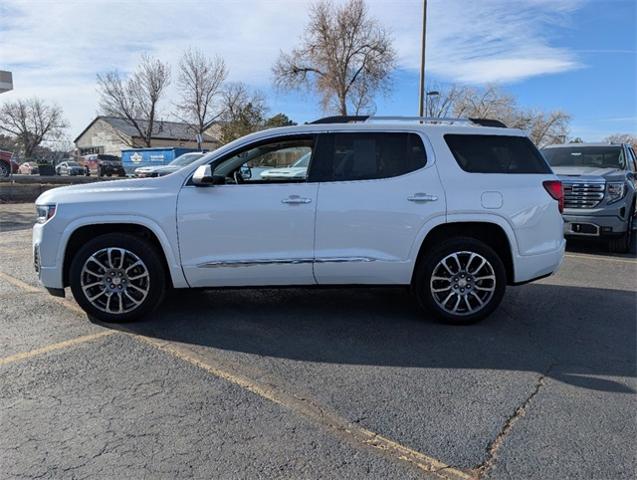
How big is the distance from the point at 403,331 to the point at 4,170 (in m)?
21.0

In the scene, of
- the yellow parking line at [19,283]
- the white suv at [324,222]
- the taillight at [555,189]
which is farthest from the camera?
the yellow parking line at [19,283]

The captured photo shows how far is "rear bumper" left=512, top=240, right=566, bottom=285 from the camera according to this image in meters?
4.78

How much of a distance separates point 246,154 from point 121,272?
1583mm

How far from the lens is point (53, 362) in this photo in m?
3.79

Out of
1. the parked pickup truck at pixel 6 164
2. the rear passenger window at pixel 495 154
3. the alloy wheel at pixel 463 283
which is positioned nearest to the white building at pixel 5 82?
the parked pickup truck at pixel 6 164

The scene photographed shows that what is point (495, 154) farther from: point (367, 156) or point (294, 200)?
point (294, 200)

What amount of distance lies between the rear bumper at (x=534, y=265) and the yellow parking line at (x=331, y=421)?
2611 millimetres

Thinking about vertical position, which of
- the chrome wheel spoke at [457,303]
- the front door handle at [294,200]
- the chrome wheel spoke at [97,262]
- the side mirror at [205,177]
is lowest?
the chrome wheel spoke at [457,303]

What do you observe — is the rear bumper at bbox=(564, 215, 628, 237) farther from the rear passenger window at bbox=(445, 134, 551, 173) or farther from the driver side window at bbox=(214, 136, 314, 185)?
the driver side window at bbox=(214, 136, 314, 185)

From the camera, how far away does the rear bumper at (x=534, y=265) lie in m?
4.78

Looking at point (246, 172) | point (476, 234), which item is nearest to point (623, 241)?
point (476, 234)

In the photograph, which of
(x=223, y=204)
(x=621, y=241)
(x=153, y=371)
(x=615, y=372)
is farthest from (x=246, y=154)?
(x=621, y=241)

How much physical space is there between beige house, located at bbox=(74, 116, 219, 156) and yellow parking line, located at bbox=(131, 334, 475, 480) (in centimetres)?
6255

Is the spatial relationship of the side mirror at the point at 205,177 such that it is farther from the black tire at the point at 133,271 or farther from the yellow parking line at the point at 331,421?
the yellow parking line at the point at 331,421
